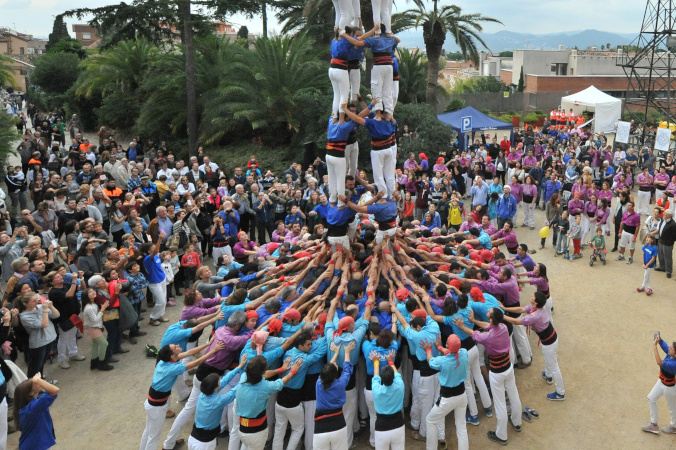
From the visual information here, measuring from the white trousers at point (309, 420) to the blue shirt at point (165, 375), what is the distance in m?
1.63

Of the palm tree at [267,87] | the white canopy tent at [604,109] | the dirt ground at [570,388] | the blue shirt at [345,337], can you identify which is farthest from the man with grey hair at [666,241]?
the white canopy tent at [604,109]

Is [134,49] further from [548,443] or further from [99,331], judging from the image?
[548,443]

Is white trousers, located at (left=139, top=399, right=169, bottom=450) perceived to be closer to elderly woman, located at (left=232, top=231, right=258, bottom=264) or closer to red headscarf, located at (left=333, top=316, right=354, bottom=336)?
red headscarf, located at (left=333, top=316, right=354, bottom=336)

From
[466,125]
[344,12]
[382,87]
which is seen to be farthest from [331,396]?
[466,125]

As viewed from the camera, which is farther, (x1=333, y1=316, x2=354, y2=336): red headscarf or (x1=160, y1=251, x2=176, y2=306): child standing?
(x1=160, y1=251, x2=176, y2=306): child standing

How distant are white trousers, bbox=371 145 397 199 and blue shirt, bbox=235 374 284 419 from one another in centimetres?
387

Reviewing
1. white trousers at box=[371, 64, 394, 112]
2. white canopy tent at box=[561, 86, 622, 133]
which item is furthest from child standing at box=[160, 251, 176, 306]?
white canopy tent at box=[561, 86, 622, 133]

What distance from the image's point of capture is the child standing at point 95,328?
8.70 meters

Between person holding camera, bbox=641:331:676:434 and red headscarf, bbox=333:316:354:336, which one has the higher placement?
red headscarf, bbox=333:316:354:336

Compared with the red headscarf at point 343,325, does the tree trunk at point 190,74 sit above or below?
above

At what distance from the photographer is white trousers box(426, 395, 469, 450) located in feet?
22.5

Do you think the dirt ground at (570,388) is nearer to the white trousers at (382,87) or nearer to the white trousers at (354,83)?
the white trousers at (382,87)

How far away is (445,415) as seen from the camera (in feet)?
23.1

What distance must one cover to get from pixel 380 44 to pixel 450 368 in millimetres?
4923
